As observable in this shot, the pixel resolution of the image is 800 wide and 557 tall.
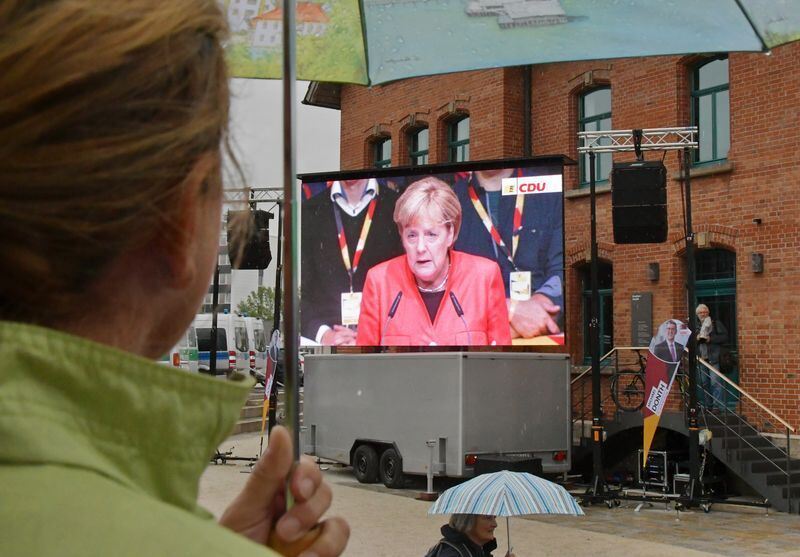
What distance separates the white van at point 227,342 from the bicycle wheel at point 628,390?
644 inches

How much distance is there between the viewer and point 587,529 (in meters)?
12.0

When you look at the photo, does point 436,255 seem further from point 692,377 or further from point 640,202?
point 692,377

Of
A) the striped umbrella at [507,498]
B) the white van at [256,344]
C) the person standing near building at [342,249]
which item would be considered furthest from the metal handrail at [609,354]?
the white van at [256,344]

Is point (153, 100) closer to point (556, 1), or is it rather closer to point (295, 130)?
point (295, 130)

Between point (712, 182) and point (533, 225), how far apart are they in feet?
10.4

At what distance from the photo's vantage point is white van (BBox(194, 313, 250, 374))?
31688 mm

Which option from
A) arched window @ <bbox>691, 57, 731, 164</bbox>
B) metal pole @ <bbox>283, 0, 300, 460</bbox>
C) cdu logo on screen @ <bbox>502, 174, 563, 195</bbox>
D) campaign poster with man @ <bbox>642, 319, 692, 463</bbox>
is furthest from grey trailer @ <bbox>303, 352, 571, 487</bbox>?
metal pole @ <bbox>283, 0, 300, 460</bbox>

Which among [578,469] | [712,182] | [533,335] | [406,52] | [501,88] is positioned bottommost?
[578,469]

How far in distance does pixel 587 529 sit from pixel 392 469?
4722 millimetres

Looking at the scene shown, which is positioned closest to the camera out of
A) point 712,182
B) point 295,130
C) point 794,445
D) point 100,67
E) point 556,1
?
point 100,67

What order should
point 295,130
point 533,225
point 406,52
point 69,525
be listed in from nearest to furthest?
point 69,525 → point 295,130 → point 406,52 → point 533,225

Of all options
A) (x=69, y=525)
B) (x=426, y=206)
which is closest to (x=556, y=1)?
(x=69, y=525)

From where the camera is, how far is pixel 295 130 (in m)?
1.32

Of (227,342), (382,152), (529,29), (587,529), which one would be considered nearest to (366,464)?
(587,529)
